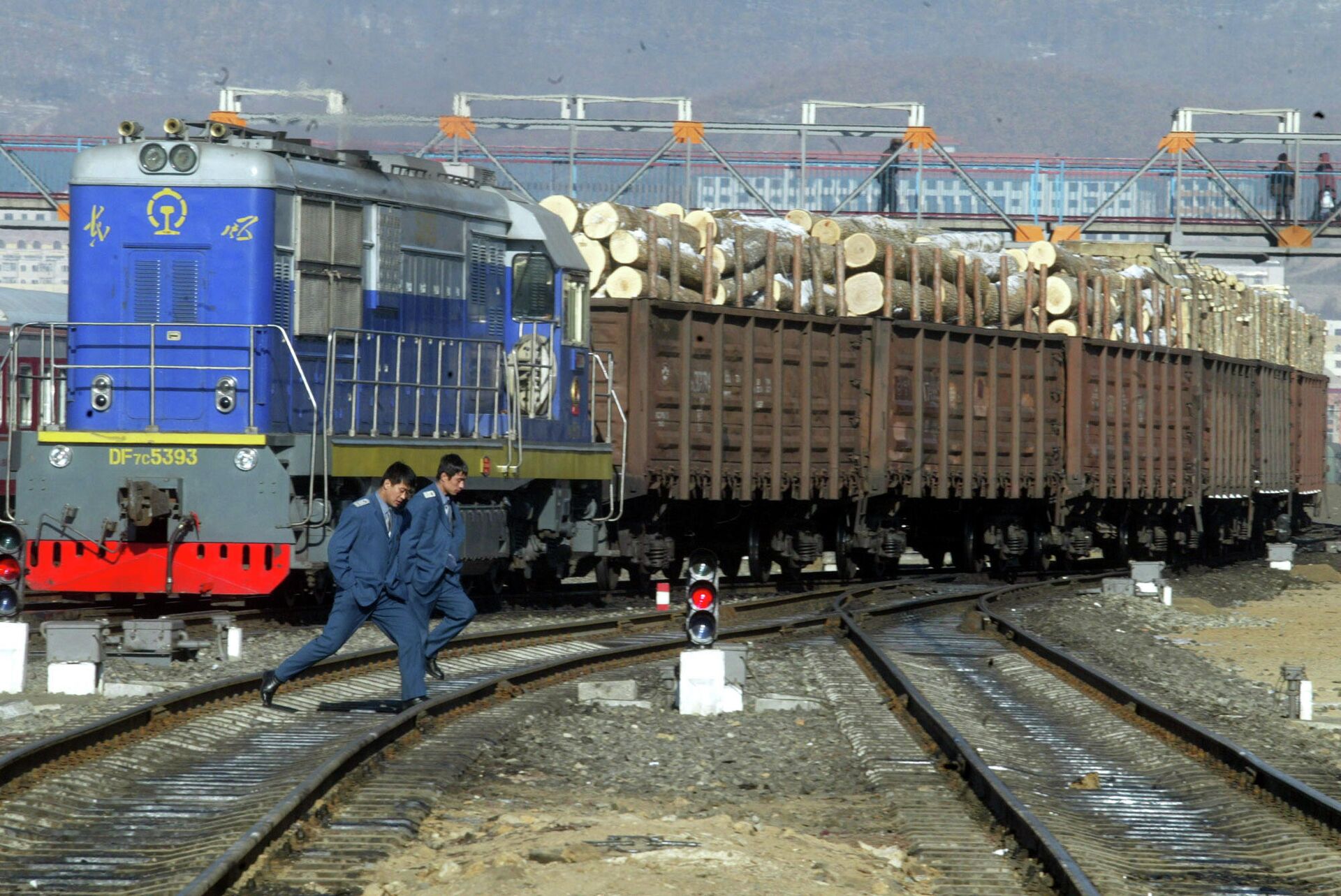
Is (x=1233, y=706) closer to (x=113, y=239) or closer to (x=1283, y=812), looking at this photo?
(x=1283, y=812)

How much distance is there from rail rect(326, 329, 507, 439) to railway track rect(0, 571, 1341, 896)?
2613 mm

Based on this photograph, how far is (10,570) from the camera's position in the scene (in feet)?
41.5

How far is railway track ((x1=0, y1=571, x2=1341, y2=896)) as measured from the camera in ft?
22.3

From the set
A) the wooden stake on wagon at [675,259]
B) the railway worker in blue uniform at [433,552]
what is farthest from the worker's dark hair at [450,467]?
the wooden stake on wagon at [675,259]

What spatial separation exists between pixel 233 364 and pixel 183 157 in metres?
1.69

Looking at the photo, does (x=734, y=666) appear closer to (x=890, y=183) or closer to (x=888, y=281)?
(x=888, y=281)

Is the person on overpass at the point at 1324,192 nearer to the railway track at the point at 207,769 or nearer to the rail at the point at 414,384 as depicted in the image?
the rail at the point at 414,384

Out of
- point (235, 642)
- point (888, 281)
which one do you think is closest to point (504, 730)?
point (235, 642)

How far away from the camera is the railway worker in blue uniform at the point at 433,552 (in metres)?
10.7

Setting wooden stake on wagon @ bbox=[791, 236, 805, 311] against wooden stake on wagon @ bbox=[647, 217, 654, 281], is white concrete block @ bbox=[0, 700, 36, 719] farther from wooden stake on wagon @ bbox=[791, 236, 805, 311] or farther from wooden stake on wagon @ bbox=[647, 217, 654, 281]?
wooden stake on wagon @ bbox=[791, 236, 805, 311]

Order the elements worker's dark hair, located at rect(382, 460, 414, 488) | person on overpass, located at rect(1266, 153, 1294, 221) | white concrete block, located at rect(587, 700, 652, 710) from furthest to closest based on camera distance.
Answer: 1. person on overpass, located at rect(1266, 153, 1294, 221)
2. white concrete block, located at rect(587, 700, 652, 710)
3. worker's dark hair, located at rect(382, 460, 414, 488)

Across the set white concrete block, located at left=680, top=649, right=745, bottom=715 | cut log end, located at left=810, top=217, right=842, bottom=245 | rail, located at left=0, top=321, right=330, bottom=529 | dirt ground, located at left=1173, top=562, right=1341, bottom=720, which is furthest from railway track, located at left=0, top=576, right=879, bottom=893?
cut log end, located at left=810, top=217, right=842, bottom=245

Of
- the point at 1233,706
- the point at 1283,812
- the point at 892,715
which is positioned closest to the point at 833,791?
the point at 1283,812

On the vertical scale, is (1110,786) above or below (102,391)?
below
